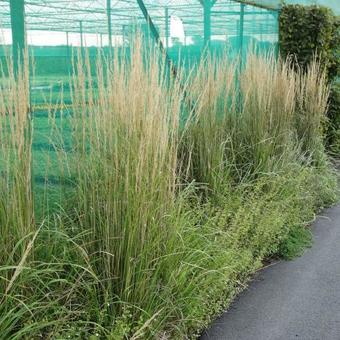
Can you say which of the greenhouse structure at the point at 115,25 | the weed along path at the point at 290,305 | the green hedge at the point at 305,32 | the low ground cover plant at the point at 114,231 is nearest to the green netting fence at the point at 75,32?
the greenhouse structure at the point at 115,25

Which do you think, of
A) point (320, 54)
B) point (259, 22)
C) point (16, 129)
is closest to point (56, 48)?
point (16, 129)

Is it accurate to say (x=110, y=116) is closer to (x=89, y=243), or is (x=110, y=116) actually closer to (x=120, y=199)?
(x=120, y=199)

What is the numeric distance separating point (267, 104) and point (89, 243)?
2.79m

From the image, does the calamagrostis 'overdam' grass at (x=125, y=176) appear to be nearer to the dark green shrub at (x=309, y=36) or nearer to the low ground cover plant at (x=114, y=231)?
the low ground cover plant at (x=114, y=231)

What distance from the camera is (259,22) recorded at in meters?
6.50

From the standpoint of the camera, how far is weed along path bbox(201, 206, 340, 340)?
107 inches

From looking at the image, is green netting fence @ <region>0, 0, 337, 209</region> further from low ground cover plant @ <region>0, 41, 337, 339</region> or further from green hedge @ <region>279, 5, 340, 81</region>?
green hedge @ <region>279, 5, 340, 81</region>

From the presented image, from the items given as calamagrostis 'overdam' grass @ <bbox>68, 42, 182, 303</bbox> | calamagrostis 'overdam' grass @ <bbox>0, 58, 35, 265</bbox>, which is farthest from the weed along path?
calamagrostis 'overdam' grass @ <bbox>0, 58, 35, 265</bbox>

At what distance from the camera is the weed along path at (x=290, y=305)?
2721 mm

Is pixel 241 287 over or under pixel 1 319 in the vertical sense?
under

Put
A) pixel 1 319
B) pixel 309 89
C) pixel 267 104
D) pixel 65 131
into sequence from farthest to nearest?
pixel 309 89, pixel 267 104, pixel 65 131, pixel 1 319

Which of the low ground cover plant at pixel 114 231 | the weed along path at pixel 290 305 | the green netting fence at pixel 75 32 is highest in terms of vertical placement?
the green netting fence at pixel 75 32

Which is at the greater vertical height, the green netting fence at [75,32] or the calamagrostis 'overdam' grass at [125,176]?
the green netting fence at [75,32]

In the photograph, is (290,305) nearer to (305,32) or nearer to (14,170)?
(14,170)
